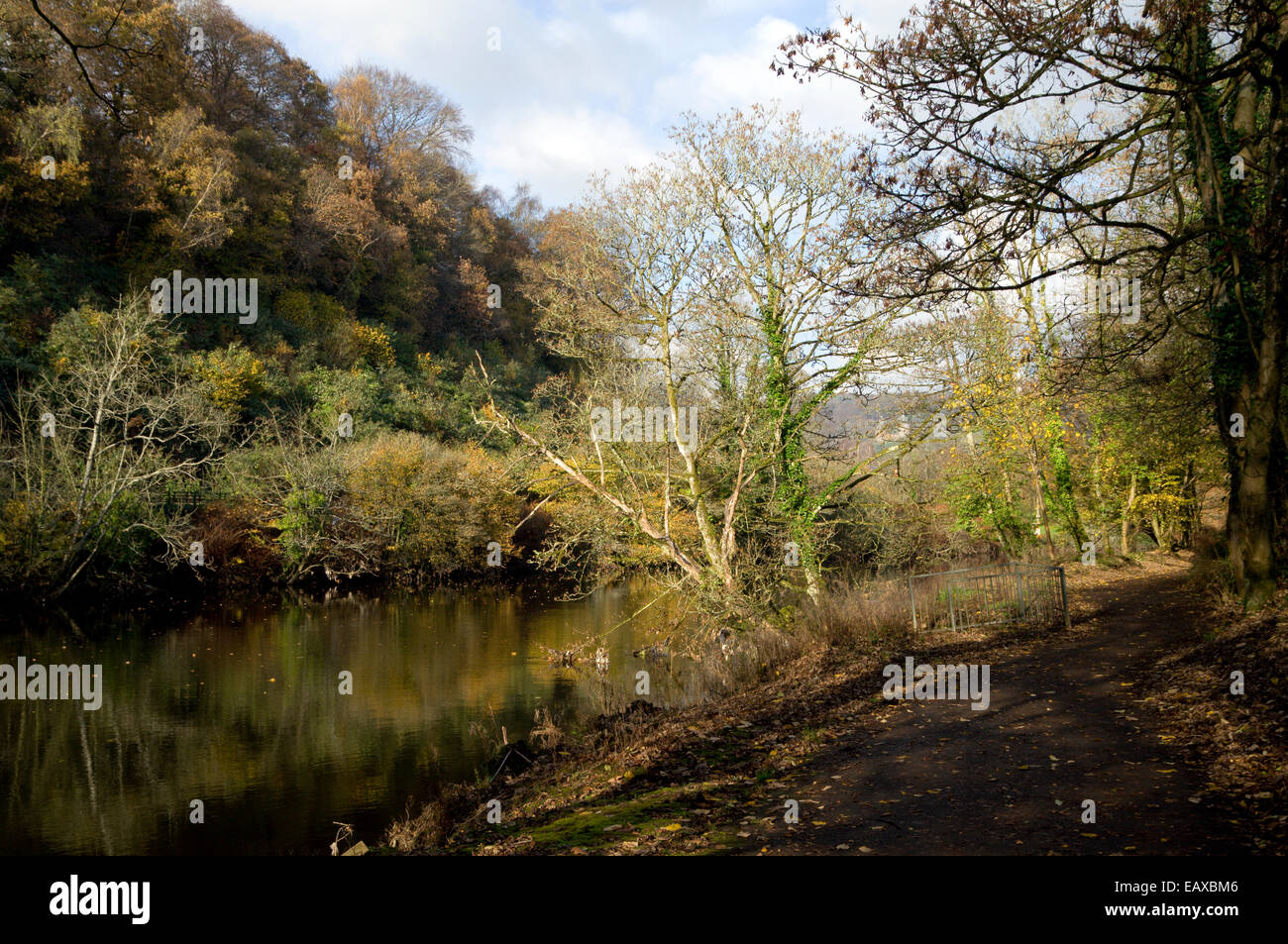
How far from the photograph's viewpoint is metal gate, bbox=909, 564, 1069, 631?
1298 cm

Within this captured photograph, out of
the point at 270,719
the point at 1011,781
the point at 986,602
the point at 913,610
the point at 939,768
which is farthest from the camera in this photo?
the point at 986,602

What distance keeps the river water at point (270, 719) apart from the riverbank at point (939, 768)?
5.93 feet

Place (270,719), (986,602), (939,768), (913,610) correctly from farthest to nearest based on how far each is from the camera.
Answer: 1. (986,602)
2. (270,719)
3. (913,610)
4. (939,768)

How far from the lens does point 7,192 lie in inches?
1102

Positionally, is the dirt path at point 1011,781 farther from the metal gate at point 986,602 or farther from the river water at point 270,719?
the river water at point 270,719

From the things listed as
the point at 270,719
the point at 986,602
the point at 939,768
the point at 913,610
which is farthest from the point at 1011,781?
the point at 270,719

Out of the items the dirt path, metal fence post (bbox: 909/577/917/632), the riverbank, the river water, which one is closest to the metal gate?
metal fence post (bbox: 909/577/917/632)

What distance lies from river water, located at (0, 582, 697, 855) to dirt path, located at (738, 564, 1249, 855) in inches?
207

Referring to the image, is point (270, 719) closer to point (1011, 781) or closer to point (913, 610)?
point (913, 610)

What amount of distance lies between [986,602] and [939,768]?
28.3ft

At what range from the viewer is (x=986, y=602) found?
1427cm

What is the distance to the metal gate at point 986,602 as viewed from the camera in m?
13.0
